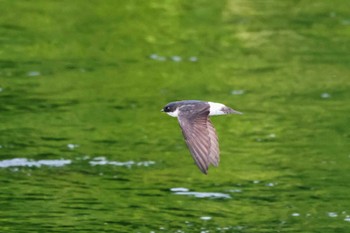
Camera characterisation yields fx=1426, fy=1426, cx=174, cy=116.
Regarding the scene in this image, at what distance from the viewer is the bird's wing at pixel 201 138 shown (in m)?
11.7

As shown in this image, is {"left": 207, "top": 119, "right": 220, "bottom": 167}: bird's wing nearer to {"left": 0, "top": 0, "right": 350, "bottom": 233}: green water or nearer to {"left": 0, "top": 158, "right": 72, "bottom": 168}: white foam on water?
{"left": 0, "top": 0, "right": 350, "bottom": 233}: green water

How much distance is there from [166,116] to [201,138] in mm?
7097

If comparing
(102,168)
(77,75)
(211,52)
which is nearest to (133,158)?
(102,168)

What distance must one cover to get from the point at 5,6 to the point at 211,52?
4110mm

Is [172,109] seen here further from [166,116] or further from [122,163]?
[166,116]

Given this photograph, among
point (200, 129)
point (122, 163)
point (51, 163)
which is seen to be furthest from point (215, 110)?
point (51, 163)

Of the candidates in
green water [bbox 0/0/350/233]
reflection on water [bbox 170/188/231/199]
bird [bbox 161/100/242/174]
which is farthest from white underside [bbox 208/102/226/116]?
reflection on water [bbox 170/188/231/199]

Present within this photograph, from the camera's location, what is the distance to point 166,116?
1919 cm

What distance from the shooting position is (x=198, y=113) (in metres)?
12.6

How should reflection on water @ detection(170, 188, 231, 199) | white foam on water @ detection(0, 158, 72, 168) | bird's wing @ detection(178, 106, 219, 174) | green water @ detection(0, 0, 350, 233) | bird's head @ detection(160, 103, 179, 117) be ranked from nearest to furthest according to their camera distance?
bird's wing @ detection(178, 106, 219, 174), bird's head @ detection(160, 103, 179, 117), green water @ detection(0, 0, 350, 233), reflection on water @ detection(170, 188, 231, 199), white foam on water @ detection(0, 158, 72, 168)

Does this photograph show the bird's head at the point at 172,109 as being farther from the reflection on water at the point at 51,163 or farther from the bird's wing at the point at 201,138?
the reflection on water at the point at 51,163

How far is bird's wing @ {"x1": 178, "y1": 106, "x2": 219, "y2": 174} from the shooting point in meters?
11.7

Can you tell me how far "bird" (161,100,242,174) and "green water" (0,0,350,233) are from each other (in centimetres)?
194

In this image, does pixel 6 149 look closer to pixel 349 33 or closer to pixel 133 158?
pixel 133 158
